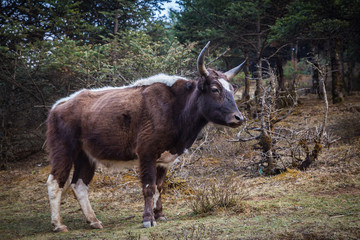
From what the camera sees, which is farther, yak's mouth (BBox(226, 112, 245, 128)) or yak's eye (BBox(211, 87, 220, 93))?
yak's eye (BBox(211, 87, 220, 93))

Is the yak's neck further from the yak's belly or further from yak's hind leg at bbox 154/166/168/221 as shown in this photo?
yak's hind leg at bbox 154/166/168/221

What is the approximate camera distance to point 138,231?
5.01 m

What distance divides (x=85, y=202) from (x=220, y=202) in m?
2.48

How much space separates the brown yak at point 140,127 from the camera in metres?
5.66

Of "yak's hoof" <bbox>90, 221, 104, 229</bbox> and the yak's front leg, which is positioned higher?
the yak's front leg

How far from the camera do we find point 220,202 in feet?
18.7

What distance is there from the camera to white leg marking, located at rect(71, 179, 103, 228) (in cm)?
597

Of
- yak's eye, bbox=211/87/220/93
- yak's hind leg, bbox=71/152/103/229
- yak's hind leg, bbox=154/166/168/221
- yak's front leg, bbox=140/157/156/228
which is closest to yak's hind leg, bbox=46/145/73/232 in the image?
yak's hind leg, bbox=71/152/103/229

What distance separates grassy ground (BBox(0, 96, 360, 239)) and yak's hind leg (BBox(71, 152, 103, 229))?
378 millimetres

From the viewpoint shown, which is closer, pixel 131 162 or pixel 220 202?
pixel 220 202

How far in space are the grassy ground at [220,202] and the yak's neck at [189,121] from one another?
861 mm

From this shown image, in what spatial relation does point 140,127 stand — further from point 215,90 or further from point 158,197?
point 215,90

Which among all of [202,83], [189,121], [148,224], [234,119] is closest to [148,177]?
[148,224]

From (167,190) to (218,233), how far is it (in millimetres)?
3480
